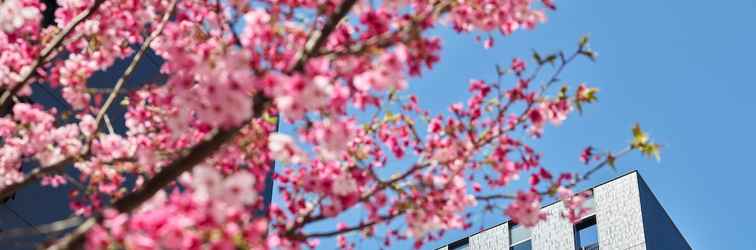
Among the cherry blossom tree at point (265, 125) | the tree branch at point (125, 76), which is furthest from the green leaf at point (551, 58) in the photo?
the tree branch at point (125, 76)

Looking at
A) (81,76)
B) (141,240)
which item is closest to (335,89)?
(141,240)

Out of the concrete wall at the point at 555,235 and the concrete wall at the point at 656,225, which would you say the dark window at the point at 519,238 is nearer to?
the concrete wall at the point at 555,235

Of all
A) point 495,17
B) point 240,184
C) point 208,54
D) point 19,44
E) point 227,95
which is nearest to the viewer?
point 240,184

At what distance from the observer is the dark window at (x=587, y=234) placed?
885 inches

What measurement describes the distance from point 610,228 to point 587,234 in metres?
1.08

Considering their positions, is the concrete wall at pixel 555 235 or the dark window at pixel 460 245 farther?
the dark window at pixel 460 245

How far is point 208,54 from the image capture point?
4305 mm

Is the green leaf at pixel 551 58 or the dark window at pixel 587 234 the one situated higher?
the dark window at pixel 587 234

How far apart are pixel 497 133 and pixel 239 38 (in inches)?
86.8

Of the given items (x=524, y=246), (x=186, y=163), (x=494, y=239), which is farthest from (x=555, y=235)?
(x=186, y=163)

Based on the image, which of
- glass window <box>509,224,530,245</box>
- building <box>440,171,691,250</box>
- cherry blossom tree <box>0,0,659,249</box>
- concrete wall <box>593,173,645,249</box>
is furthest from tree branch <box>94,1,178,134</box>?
glass window <box>509,224,530,245</box>

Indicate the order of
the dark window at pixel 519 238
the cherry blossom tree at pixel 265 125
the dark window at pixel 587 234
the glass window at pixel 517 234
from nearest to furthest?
the cherry blossom tree at pixel 265 125 < the dark window at pixel 587 234 < the dark window at pixel 519 238 < the glass window at pixel 517 234

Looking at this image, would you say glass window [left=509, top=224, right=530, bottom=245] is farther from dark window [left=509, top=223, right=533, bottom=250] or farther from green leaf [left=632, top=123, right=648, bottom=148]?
green leaf [left=632, top=123, right=648, bottom=148]

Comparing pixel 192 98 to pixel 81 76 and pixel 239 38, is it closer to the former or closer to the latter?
pixel 239 38
